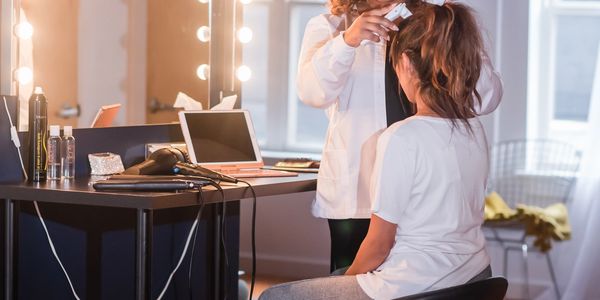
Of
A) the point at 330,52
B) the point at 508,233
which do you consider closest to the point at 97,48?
the point at 330,52

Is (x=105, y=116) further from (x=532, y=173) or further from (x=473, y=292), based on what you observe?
(x=532, y=173)

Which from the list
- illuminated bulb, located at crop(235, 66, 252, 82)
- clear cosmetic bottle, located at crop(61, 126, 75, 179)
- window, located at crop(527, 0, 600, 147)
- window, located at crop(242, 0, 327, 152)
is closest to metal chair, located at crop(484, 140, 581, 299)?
window, located at crop(527, 0, 600, 147)

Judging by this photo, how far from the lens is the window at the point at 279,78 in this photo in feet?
16.8

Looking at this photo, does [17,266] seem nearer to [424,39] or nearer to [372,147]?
[372,147]

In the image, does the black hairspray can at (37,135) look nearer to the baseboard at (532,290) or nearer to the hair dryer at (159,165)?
the hair dryer at (159,165)

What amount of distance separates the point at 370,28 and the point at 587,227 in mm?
2558

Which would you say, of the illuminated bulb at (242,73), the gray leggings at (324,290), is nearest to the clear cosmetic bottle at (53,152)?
the gray leggings at (324,290)

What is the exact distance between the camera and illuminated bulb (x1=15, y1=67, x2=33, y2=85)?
8.23 feet

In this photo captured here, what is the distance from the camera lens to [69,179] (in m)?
2.46

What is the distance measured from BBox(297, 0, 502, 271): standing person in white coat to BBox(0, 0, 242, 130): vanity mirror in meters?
0.76

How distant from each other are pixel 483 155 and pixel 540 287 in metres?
2.78

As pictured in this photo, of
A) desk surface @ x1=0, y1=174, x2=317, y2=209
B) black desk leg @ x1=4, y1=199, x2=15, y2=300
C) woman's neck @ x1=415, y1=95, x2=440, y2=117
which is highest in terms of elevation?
woman's neck @ x1=415, y1=95, x2=440, y2=117

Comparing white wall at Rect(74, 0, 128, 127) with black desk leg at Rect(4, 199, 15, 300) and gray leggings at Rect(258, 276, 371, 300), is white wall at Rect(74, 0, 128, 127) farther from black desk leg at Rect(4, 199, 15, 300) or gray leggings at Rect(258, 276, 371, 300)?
gray leggings at Rect(258, 276, 371, 300)

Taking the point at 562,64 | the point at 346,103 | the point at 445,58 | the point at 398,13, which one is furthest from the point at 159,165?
the point at 562,64
